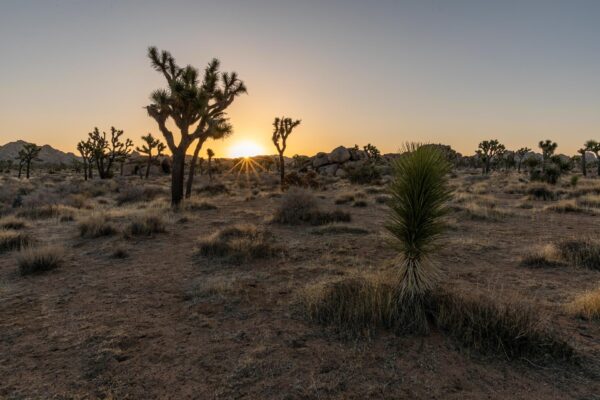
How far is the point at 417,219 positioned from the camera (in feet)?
14.6

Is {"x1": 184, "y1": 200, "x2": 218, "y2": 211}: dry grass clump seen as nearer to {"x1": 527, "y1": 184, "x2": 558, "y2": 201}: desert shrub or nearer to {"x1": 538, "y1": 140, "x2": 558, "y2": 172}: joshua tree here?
{"x1": 527, "y1": 184, "x2": 558, "y2": 201}: desert shrub

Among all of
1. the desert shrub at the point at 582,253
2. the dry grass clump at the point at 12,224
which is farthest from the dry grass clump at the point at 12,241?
the desert shrub at the point at 582,253

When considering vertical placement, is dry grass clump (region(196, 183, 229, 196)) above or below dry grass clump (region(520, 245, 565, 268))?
above

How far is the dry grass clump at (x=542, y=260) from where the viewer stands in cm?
715

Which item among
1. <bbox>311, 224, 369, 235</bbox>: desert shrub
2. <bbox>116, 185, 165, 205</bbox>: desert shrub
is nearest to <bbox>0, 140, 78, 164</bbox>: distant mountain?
<bbox>116, 185, 165, 205</bbox>: desert shrub

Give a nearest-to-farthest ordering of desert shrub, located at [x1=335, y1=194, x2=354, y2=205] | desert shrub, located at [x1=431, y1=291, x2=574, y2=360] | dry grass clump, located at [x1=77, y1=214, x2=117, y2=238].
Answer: desert shrub, located at [x1=431, y1=291, x2=574, y2=360] → dry grass clump, located at [x1=77, y1=214, x2=117, y2=238] → desert shrub, located at [x1=335, y1=194, x2=354, y2=205]

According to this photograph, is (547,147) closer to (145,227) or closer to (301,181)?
(301,181)

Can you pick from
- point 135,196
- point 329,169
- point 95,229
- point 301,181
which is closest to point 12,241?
point 95,229

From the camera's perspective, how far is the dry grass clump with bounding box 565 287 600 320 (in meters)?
4.62

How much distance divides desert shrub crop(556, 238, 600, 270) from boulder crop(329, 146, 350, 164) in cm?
4483

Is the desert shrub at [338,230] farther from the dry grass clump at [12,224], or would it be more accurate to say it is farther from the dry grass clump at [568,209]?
the dry grass clump at [568,209]

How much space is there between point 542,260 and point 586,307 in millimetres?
2752

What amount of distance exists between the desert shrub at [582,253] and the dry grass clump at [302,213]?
6736 millimetres

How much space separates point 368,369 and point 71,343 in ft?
11.6
